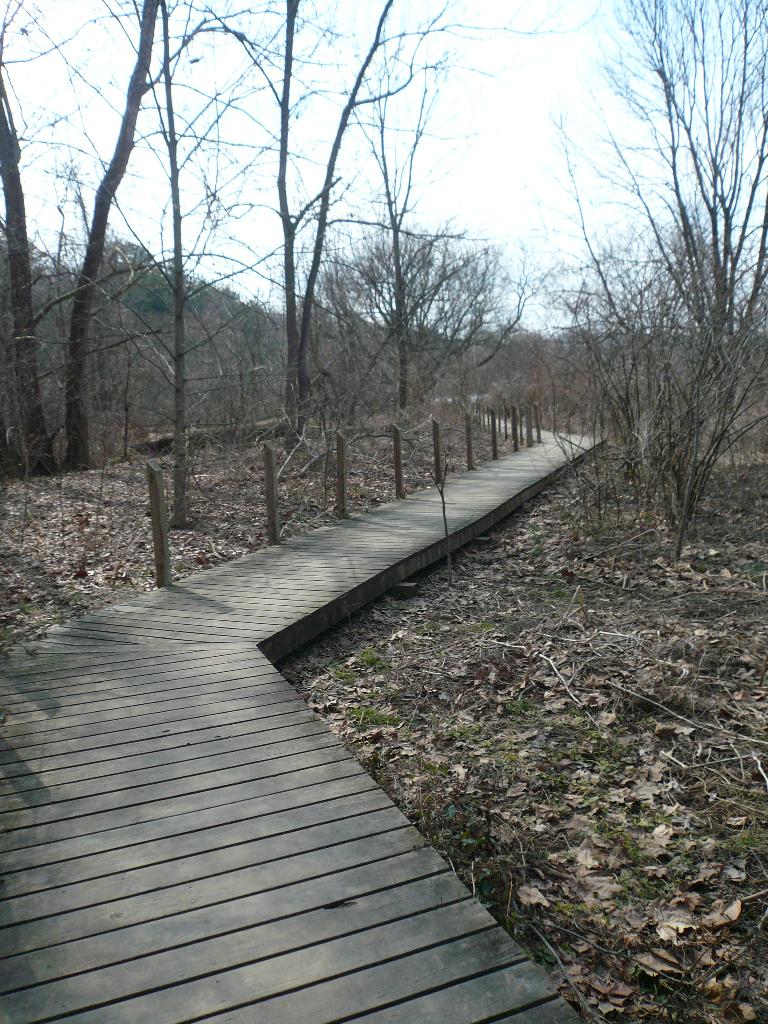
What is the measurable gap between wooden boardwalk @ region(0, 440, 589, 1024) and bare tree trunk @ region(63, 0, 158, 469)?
9.56 metres

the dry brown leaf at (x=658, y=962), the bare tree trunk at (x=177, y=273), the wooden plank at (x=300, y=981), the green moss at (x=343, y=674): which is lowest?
the green moss at (x=343, y=674)

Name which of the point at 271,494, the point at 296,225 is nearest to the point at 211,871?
the point at 271,494

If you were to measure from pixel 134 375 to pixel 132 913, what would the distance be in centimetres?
1907

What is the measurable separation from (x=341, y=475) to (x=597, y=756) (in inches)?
277

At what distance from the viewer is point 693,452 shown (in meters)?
8.62

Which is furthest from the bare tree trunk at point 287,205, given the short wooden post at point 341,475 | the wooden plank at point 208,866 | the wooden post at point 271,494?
the wooden plank at point 208,866

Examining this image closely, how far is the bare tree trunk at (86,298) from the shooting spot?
12.8 metres

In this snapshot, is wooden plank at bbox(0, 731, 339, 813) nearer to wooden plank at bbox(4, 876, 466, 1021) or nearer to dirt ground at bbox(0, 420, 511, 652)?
wooden plank at bbox(4, 876, 466, 1021)

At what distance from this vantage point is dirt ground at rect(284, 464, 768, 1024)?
2982 mm

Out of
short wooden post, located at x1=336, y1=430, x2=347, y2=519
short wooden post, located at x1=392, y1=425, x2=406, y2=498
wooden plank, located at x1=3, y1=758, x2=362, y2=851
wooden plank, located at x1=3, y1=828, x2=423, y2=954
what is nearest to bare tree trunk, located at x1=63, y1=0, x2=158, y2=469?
short wooden post, located at x1=336, y1=430, x2=347, y2=519

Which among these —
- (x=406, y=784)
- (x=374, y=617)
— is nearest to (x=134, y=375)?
(x=374, y=617)

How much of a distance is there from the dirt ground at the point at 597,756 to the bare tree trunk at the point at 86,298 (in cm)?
912

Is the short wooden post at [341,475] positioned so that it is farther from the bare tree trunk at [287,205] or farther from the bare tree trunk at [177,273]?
the bare tree trunk at [287,205]

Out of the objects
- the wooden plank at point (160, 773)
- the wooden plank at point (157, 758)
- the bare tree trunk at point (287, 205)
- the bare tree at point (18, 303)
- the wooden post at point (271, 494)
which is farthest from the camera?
the bare tree trunk at point (287, 205)
